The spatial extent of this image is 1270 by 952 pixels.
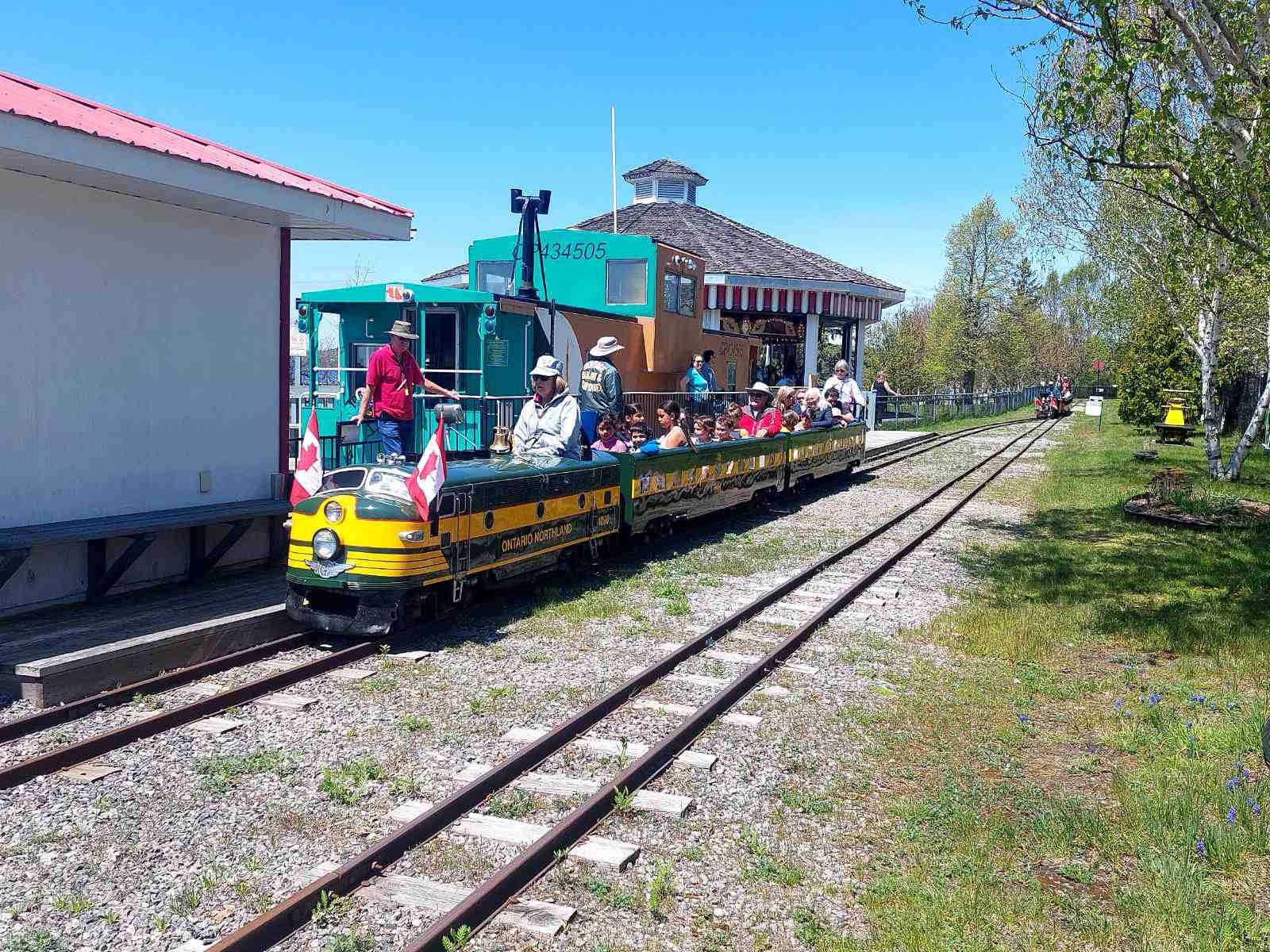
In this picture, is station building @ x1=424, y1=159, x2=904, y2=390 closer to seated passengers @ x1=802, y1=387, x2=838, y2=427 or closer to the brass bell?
seated passengers @ x1=802, y1=387, x2=838, y2=427

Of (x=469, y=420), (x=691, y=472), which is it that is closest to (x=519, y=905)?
(x=691, y=472)

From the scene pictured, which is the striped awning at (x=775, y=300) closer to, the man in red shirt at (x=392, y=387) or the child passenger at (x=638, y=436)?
the child passenger at (x=638, y=436)

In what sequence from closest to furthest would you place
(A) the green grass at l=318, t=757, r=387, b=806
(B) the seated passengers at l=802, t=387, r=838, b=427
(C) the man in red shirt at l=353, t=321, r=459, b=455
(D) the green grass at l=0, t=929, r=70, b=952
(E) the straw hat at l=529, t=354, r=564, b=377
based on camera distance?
(D) the green grass at l=0, t=929, r=70, b=952, (A) the green grass at l=318, t=757, r=387, b=806, (E) the straw hat at l=529, t=354, r=564, b=377, (C) the man in red shirt at l=353, t=321, r=459, b=455, (B) the seated passengers at l=802, t=387, r=838, b=427

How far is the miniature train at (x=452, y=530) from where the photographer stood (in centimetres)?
759

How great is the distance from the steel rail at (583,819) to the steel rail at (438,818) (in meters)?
0.52

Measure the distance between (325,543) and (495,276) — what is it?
38.5ft

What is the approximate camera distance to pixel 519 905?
4.24 metres

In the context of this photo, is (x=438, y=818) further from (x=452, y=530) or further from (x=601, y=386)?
(x=601, y=386)

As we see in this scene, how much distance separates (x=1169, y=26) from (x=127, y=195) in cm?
1035

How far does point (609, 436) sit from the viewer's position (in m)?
12.0

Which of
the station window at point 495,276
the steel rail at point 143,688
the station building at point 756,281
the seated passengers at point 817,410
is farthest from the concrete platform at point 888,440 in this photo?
the steel rail at point 143,688

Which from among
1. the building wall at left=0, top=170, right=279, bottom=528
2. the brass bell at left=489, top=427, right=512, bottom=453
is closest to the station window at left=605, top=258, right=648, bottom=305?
the brass bell at left=489, top=427, right=512, bottom=453

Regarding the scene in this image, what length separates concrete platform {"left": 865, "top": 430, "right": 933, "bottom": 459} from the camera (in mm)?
27656

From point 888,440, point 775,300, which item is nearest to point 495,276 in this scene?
point 775,300
